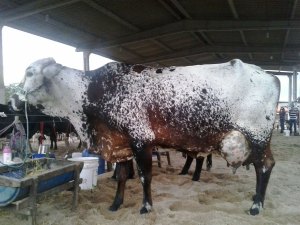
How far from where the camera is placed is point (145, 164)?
4.12m

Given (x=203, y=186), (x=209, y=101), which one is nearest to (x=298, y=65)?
(x=203, y=186)

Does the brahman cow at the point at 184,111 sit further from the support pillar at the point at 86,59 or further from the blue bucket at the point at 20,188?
the support pillar at the point at 86,59

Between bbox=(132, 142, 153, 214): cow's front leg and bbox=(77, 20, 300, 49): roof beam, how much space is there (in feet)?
23.0

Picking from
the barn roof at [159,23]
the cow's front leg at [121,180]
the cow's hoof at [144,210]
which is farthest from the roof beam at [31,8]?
the cow's hoof at [144,210]

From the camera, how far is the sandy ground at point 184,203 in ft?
12.8

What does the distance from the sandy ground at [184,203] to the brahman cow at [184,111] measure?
0.78 feet

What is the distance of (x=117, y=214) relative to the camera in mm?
4133

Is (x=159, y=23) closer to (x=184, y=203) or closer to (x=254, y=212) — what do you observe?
(x=184, y=203)

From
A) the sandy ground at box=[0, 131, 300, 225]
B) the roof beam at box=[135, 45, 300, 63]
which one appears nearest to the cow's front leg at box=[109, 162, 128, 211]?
the sandy ground at box=[0, 131, 300, 225]

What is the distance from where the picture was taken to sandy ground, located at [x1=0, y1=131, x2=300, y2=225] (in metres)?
3.89

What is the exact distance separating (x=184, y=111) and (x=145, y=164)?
0.78m

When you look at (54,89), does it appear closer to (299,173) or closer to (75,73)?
(75,73)

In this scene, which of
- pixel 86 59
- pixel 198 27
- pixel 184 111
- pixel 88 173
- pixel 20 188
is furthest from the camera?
pixel 86 59

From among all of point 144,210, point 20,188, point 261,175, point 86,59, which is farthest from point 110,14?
point 20,188
